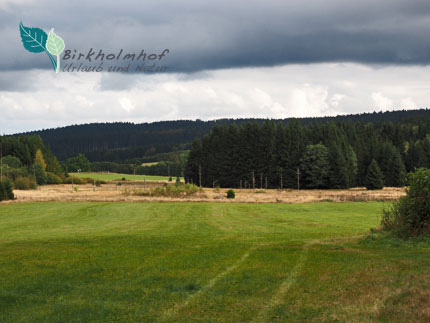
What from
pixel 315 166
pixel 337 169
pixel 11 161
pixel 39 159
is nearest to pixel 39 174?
pixel 11 161

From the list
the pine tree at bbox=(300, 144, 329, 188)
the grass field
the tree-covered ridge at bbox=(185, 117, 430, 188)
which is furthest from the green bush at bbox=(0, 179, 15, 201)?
the pine tree at bbox=(300, 144, 329, 188)

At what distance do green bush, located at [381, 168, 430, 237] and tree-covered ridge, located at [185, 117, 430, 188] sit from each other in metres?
114

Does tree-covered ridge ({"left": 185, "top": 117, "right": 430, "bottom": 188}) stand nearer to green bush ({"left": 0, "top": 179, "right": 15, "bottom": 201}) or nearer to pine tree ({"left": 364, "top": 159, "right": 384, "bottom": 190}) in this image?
pine tree ({"left": 364, "top": 159, "right": 384, "bottom": 190})

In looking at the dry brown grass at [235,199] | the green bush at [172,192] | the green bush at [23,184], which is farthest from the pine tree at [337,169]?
the green bush at [23,184]

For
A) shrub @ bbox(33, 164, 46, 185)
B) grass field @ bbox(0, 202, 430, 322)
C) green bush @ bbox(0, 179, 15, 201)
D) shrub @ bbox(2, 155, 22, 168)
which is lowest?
grass field @ bbox(0, 202, 430, 322)

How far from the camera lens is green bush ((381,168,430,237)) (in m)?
24.3

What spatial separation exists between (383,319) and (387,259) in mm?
8061

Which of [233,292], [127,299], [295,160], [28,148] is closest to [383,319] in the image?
[233,292]

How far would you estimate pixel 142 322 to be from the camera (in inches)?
487

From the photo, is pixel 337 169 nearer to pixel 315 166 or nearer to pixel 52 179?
pixel 315 166

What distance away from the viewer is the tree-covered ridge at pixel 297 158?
14262 centimetres

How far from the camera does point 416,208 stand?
24.5m

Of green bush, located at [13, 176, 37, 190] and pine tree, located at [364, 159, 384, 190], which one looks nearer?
pine tree, located at [364, 159, 384, 190]

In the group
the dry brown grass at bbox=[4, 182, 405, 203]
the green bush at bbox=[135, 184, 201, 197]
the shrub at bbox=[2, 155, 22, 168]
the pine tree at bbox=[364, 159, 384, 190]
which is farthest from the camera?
the shrub at bbox=[2, 155, 22, 168]
